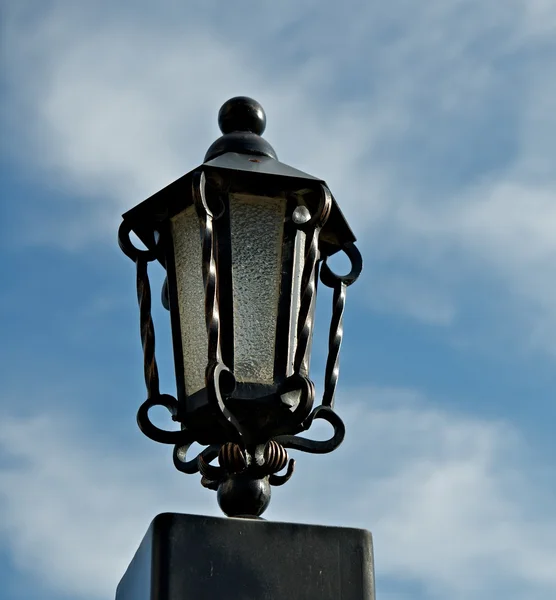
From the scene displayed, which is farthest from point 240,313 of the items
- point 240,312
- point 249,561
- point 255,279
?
point 249,561

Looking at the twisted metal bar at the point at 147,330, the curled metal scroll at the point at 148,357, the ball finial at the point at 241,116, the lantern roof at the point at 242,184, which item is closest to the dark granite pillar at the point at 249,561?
the curled metal scroll at the point at 148,357

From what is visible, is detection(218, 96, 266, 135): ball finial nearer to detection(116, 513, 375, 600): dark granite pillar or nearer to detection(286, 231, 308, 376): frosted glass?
detection(286, 231, 308, 376): frosted glass

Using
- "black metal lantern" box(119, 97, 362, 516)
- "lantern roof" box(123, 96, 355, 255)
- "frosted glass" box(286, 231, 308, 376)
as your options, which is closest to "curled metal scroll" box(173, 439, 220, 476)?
"black metal lantern" box(119, 97, 362, 516)

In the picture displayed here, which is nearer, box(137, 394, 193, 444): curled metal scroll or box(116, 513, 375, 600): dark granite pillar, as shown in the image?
box(116, 513, 375, 600): dark granite pillar

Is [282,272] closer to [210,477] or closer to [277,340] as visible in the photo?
[277,340]

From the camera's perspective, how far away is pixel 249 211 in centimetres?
361

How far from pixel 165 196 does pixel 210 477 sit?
79cm

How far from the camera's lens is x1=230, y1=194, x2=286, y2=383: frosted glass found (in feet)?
11.3

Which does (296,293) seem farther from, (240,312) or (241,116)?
(241,116)

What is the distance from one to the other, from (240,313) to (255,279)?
0.12 m

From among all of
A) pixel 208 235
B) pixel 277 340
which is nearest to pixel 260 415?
pixel 277 340

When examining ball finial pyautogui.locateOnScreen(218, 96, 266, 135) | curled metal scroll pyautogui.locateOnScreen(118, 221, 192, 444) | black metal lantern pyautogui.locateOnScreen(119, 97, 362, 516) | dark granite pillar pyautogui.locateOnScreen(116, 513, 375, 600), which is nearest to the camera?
dark granite pillar pyautogui.locateOnScreen(116, 513, 375, 600)

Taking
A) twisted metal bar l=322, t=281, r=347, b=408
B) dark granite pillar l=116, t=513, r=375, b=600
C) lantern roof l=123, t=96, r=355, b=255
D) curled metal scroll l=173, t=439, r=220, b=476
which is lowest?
dark granite pillar l=116, t=513, r=375, b=600

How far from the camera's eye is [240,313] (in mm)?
3482
